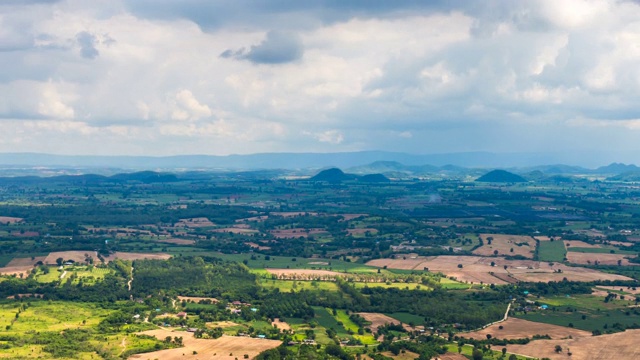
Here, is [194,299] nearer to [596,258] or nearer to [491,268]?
[491,268]

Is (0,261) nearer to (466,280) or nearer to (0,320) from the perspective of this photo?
(0,320)

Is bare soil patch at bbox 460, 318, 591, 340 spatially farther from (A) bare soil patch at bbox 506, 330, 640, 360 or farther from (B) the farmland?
(A) bare soil patch at bbox 506, 330, 640, 360

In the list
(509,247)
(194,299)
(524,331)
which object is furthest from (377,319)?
(509,247)

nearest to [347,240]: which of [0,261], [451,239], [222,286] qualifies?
[451,239]

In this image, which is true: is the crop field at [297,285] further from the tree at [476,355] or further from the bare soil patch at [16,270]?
the bare soil patch at [16,270]

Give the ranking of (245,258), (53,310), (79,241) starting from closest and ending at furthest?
(53,310)
(245,258)
(79,241)

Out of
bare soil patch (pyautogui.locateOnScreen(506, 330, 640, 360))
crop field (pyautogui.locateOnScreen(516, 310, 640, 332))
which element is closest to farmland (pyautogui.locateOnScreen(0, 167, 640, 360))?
crop field (pyautogui.locateOnScreen(516, 310, 640, 332))
